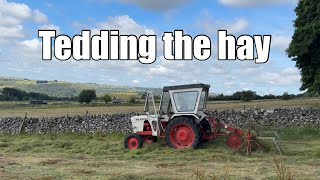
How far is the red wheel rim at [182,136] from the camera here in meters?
14.7

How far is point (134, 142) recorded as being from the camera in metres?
15.3

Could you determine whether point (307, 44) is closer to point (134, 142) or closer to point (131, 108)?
point (134, 142)

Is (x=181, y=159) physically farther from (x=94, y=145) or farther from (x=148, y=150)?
(x=94, y=145)

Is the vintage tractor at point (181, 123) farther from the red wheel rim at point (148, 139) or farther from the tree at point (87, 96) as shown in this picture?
the tree at point (87, 96)

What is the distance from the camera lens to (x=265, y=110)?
21016 mm

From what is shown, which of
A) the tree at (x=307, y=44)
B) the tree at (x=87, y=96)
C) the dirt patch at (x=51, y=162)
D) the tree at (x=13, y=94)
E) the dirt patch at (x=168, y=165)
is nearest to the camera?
the dirt patch at (x=168, y=165)

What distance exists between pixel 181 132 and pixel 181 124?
28cm

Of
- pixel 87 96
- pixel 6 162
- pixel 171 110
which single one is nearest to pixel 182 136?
pixel 171 110

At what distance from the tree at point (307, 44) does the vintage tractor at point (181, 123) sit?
43.3ft

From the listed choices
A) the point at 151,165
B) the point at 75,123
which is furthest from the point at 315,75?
the point at 151,165

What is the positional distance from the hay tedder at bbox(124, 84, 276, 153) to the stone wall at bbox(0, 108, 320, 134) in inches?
195

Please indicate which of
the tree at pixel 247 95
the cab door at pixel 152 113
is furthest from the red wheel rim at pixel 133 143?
the tree at pixel 247 95

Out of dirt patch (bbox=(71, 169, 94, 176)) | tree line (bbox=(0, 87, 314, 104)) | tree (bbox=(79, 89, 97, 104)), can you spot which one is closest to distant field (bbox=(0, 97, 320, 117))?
tree line (bbox=(0, 87, 314, 104))

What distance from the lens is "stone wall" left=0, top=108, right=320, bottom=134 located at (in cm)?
2042
